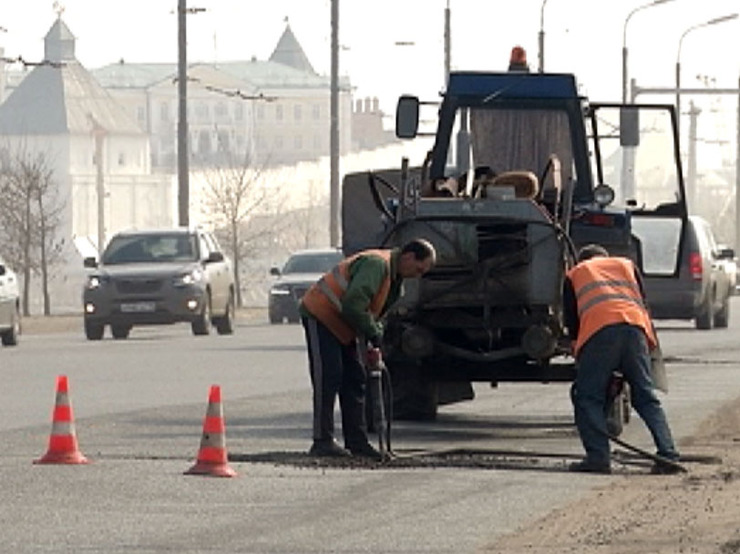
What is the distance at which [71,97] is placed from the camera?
184 meters

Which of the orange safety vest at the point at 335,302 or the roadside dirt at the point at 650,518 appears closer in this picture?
the roadside dirt at the point at 650,518

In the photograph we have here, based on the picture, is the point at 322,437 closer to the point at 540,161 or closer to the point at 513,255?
the point at 513,255

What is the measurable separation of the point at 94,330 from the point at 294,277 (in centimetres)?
965

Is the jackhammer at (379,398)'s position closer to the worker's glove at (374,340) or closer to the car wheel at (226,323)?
the worker's glove at (374,340)

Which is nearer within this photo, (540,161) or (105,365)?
(540,161)

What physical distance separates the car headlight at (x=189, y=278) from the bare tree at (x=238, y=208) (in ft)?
57.2

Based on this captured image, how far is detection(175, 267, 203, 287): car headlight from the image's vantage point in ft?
131

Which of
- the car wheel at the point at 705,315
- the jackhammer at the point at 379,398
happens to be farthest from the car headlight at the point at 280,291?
the jackhammer at the point at 379,398

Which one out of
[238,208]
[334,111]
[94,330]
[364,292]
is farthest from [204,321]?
[238,208]

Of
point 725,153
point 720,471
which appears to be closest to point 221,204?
point 720,471

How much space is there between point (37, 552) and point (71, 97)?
173 m

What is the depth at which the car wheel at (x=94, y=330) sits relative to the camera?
4019 cm

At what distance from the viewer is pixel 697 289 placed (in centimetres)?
4047

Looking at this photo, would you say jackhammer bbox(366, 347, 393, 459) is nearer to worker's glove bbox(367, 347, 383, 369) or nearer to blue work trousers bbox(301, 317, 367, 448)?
worker's glove bbox(367, 347, 383, 369)
